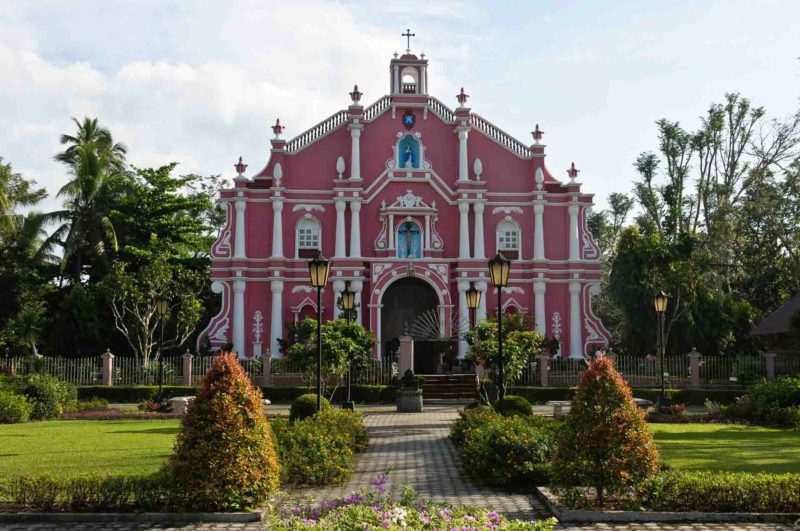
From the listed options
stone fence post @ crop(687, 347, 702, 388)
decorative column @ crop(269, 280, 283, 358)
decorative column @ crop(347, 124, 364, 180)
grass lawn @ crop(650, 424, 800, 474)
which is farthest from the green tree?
decorative column @ crop(347, 124, 364, 180)

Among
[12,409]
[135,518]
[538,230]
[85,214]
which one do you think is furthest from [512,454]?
[85,214]

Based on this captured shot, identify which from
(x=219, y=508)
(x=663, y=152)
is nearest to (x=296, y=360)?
(x=219, y=508)

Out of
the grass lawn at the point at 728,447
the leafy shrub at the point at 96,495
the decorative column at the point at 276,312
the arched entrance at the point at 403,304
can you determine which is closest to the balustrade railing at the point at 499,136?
the arched entrance at the point at 403,304

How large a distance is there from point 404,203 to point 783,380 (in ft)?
64.5

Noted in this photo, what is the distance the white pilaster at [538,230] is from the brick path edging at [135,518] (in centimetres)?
3064

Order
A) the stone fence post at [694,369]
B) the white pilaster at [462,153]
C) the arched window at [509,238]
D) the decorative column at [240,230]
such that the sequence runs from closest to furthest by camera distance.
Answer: the stone fence post at [694,369], the decorative column at [240,230], the white pilaster at [462,153], the arched window at [509,238]

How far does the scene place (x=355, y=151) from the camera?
3841cm

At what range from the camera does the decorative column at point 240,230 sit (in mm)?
37750

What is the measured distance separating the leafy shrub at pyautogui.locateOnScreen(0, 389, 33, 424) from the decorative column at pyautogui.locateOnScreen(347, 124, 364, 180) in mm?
19667

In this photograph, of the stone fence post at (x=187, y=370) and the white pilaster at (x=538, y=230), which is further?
the white pilaster at (x=538, y=230)

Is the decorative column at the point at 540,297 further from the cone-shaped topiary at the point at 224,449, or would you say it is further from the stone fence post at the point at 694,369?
the cone-shaped topiary at the point at 224,449

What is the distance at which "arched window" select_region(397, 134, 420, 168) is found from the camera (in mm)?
39031

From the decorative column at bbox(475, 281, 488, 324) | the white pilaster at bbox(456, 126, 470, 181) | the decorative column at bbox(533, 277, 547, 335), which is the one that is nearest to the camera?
the decorative column at bbox(475, 281, 488, 324)

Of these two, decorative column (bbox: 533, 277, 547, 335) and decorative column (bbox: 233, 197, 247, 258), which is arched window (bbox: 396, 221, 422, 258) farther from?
decorative column (bbox: 233, 197, 247, 258)
